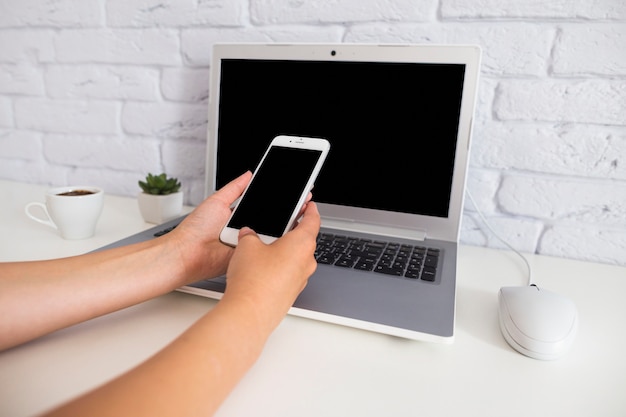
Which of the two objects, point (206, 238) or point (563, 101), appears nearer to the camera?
point (206, 238)

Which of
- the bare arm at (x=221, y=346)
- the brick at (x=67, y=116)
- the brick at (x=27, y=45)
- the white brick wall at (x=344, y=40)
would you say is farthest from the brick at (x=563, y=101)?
the brick at (x=27, y=45)

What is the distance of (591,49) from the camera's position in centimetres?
64

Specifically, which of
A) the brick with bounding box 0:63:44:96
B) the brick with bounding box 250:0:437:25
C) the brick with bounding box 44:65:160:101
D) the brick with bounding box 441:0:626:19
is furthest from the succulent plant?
the brick with bounding box 441:0:626:19

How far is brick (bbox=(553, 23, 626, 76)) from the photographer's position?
632 mm

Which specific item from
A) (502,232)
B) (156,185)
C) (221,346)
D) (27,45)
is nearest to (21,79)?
(27,45)

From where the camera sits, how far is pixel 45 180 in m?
1.03

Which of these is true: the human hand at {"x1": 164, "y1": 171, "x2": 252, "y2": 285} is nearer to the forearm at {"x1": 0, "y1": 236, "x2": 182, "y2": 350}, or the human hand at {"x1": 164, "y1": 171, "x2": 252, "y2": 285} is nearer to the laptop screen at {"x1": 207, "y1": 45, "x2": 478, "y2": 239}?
the forearm at {"x1": 0, "y1": 236, "x2": 182, "y2": 350}

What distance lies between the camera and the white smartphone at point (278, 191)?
19.5 inches

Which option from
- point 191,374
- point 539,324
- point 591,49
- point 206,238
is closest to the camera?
point 191,374

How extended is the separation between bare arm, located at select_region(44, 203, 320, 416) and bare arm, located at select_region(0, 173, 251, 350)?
0.10 metres

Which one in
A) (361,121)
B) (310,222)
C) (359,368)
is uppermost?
(361,121)

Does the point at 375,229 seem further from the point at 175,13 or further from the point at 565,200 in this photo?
the point at 175,13

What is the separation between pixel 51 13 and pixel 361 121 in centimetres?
78

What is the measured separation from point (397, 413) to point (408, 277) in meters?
0.22
